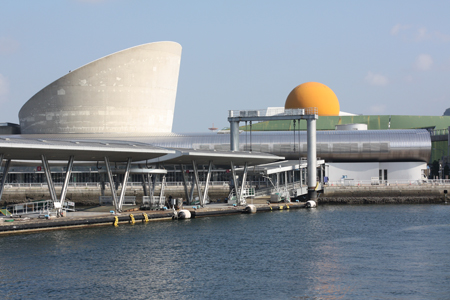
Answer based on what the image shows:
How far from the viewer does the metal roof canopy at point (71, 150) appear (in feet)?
151

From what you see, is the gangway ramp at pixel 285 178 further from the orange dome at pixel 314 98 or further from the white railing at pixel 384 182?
the orange dome at pixel 314 98

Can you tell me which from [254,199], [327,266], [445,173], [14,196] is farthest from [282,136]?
[327,266]

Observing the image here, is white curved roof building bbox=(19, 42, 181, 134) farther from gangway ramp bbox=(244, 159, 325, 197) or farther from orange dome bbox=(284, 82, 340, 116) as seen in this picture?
gangway ramp bbox=(244, 159, 325, 197)

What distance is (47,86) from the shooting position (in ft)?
318

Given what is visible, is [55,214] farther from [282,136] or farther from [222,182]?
[282,136]

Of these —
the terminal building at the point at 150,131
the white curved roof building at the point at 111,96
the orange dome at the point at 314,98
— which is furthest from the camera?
the orange dome at the point at 314,98

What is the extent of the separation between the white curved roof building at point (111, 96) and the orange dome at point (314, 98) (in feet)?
77.7

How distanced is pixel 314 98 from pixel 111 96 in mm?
36637

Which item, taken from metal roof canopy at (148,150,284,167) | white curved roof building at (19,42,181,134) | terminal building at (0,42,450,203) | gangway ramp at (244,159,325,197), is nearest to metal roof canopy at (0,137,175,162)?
metal roof canopy at (148,150,284,167)

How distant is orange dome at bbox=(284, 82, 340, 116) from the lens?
4427 inches

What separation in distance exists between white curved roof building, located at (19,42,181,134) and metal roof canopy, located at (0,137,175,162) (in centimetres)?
3728

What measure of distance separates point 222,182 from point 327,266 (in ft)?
186

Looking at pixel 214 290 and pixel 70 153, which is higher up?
pixel 70 153

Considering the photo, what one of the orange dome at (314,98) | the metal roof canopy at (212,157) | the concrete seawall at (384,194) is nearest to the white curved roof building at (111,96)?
the orange dome at (314,98)
